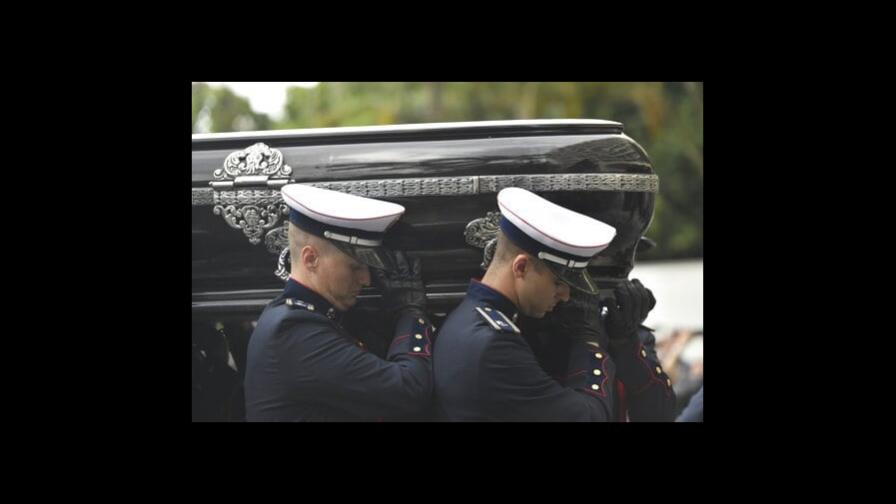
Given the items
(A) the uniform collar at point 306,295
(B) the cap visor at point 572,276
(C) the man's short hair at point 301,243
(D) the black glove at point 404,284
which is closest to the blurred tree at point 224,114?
(C) the man's short hair at point 301,243

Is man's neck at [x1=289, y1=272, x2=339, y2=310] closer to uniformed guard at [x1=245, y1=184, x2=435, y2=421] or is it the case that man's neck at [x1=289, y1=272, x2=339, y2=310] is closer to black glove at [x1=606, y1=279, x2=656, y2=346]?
uniformed guard at [x1=245, y1=184, x2=435, y2=421]

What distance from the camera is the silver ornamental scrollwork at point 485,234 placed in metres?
3.52

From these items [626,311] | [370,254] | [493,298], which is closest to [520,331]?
[493,298]

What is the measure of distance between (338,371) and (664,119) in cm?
546

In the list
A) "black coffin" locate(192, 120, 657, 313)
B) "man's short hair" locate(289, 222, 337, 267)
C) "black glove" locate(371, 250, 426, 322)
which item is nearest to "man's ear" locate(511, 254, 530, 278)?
"black coffin" locate(192, 120, 657, 313)

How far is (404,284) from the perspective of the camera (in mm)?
3574

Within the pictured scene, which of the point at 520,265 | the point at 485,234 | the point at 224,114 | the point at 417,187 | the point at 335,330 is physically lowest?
the point at 335,330

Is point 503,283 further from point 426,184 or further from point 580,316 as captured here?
point 426,184

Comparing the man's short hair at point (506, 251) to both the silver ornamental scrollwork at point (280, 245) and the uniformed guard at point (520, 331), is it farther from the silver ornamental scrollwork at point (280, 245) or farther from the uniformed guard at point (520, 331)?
the silver ornamental scrollwork at point (280, 245)

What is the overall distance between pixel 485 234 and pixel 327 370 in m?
0.74

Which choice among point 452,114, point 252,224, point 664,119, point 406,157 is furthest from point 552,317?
point 452,114

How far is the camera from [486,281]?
11.7 feet

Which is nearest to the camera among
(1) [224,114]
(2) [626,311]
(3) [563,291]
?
(3) [563,291]

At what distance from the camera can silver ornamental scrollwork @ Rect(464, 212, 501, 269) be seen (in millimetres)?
3520
